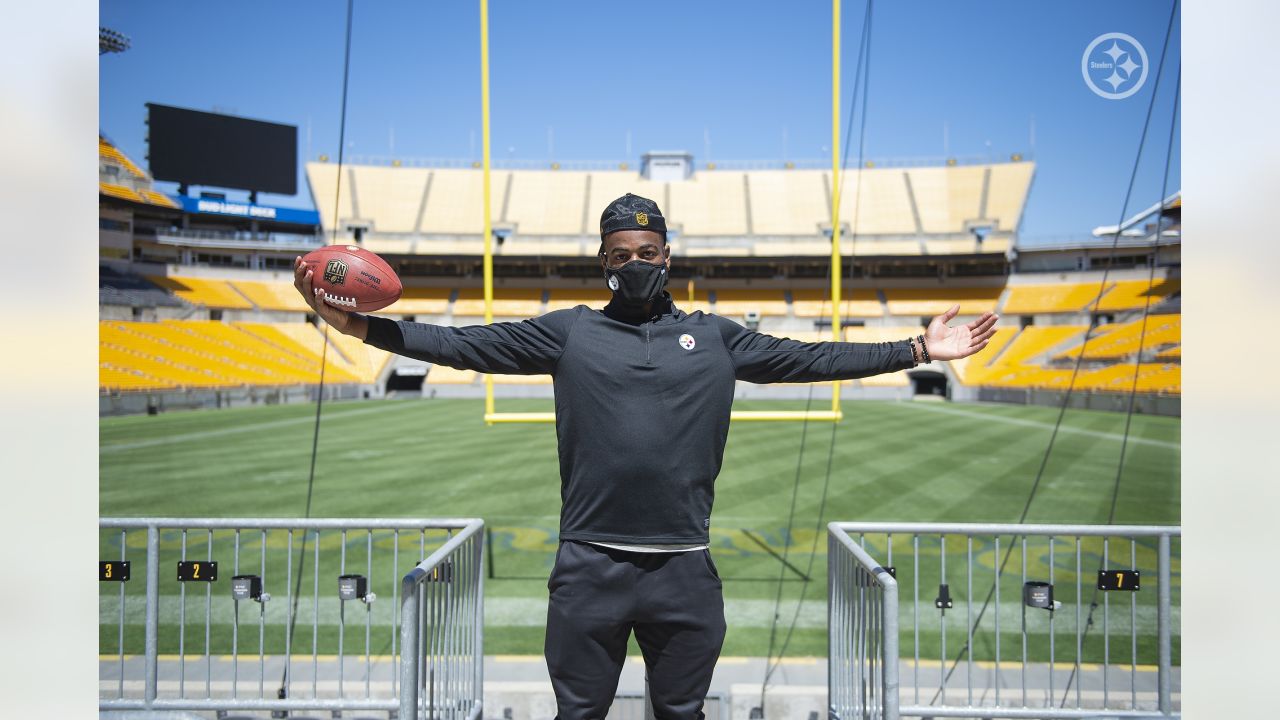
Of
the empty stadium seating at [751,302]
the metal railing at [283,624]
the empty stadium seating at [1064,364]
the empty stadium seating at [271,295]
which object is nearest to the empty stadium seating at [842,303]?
the empty stadium seating at [751,302]

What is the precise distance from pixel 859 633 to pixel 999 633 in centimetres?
189

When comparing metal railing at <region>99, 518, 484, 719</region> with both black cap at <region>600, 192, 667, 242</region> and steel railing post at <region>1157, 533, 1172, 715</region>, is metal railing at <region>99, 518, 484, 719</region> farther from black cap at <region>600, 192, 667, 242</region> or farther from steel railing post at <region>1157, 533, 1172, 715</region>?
steel railing post at <region>1157, 533, 1172, 715</region>

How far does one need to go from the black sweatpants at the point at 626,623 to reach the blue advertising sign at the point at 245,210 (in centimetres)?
3579

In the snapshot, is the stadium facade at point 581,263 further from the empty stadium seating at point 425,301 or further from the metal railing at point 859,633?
the metal railing at point 859,633

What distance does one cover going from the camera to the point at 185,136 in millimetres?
26469

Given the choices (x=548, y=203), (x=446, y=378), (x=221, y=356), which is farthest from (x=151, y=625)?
(x=548, y=203)

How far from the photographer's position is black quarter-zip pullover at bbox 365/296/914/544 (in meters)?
1.63

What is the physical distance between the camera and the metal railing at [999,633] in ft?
8.80

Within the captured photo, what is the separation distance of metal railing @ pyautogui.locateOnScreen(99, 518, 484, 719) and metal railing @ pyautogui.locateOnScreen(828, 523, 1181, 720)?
140cm

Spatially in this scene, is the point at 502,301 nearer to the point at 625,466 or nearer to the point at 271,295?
the point at 271,295

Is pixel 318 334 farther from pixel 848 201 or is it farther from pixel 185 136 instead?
pixel 848 201

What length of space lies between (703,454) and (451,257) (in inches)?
1212

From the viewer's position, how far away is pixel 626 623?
5.48 ft
